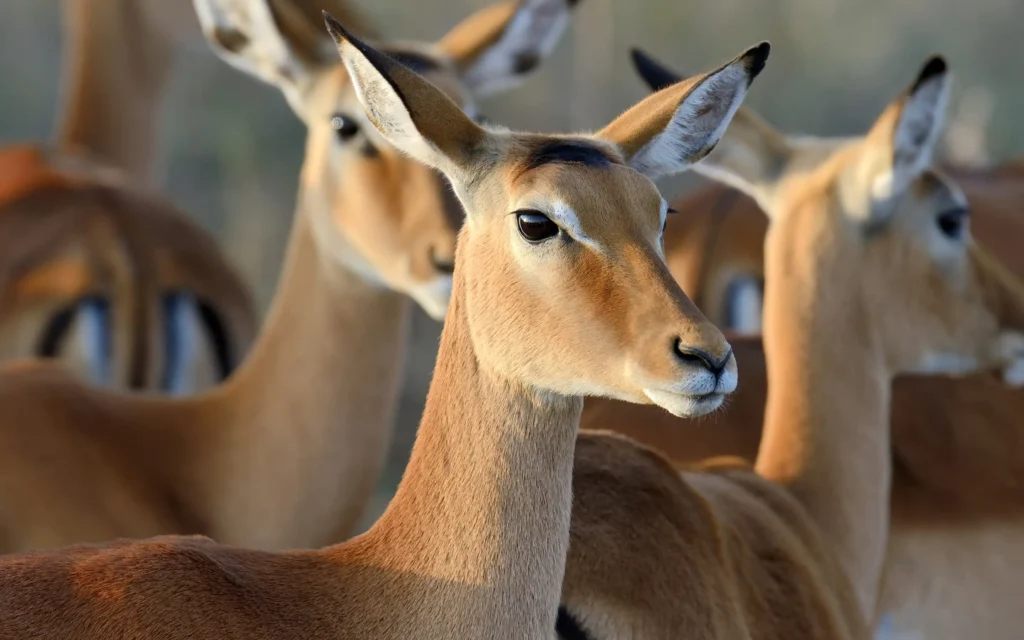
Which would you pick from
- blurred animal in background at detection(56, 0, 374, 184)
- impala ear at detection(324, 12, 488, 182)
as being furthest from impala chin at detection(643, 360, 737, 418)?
blurred animal in background at detection(56, 0, 374, 184)

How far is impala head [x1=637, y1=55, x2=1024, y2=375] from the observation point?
4.34 meters

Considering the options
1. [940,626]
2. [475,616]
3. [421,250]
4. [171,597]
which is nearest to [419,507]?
[475,616]

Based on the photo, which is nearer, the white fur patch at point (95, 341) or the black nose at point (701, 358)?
the black nose at point (701, 358)

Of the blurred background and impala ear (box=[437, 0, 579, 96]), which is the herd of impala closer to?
impala ear (box=[437, 0, 579, 96])

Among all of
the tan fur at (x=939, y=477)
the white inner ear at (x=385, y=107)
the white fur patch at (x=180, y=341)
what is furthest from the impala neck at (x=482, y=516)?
the white fur patch at (x=180, y=341)

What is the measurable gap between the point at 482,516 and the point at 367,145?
2211mm

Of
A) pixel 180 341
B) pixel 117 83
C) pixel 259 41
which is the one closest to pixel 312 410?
pixel 259 41

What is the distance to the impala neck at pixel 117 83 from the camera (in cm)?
779

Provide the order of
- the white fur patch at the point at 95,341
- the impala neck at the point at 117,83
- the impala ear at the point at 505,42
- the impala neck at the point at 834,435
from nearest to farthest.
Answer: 1. the impala neck at the point at 834,435
2. the impala ear at the point at 505,42
3. the white fur patch at the point at 95,341
4. the impala neck at the point at 117,83

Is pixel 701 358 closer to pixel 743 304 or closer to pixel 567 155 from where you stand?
pixel 567 155

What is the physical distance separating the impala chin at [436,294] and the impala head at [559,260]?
60.0 inches

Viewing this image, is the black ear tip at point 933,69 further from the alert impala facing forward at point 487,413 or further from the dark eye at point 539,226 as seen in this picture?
the dark eye at point 539,226

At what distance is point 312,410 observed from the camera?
4.73 meters

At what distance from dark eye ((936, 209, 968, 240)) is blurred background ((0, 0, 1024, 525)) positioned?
842cm
